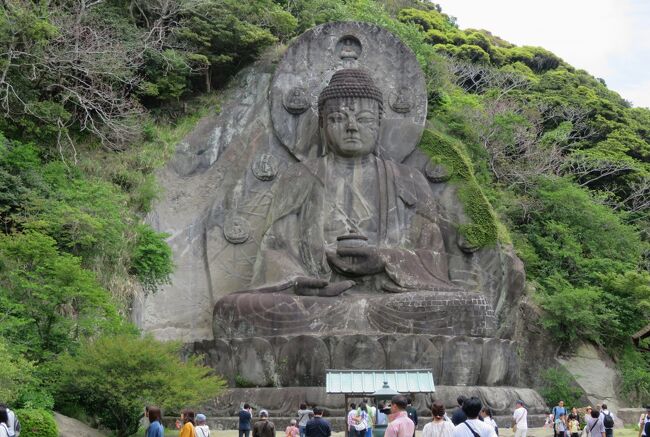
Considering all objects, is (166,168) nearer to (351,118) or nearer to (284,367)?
(351,118)

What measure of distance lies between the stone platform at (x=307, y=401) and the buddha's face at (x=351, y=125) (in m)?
4.47

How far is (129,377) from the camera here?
1051 cm

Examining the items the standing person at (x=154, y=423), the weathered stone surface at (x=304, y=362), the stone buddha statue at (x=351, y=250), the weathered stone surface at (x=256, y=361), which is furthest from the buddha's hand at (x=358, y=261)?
the standing person at (x=154, y=423)

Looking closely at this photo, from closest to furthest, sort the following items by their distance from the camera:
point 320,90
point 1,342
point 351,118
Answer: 1. point 1,342
2. point 351,118
3. point 320,90

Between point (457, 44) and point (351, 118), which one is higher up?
point (457, 44)

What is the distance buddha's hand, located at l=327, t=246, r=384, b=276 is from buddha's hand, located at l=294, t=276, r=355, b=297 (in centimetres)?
32

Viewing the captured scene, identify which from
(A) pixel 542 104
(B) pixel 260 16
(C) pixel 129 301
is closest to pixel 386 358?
(C) pixel 129 301

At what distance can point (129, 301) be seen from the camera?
14.3 meters

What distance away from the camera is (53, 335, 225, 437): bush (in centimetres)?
1044

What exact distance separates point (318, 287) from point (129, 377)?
14.2 ft

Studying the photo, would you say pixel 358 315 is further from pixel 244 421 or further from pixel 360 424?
pixel 360 424

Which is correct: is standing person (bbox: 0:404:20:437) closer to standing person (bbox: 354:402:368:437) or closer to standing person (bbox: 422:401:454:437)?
standing person (bbox: 354:402:368:437)

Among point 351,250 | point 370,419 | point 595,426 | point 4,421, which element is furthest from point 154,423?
point 351,250

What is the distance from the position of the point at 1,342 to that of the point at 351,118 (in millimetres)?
7384
